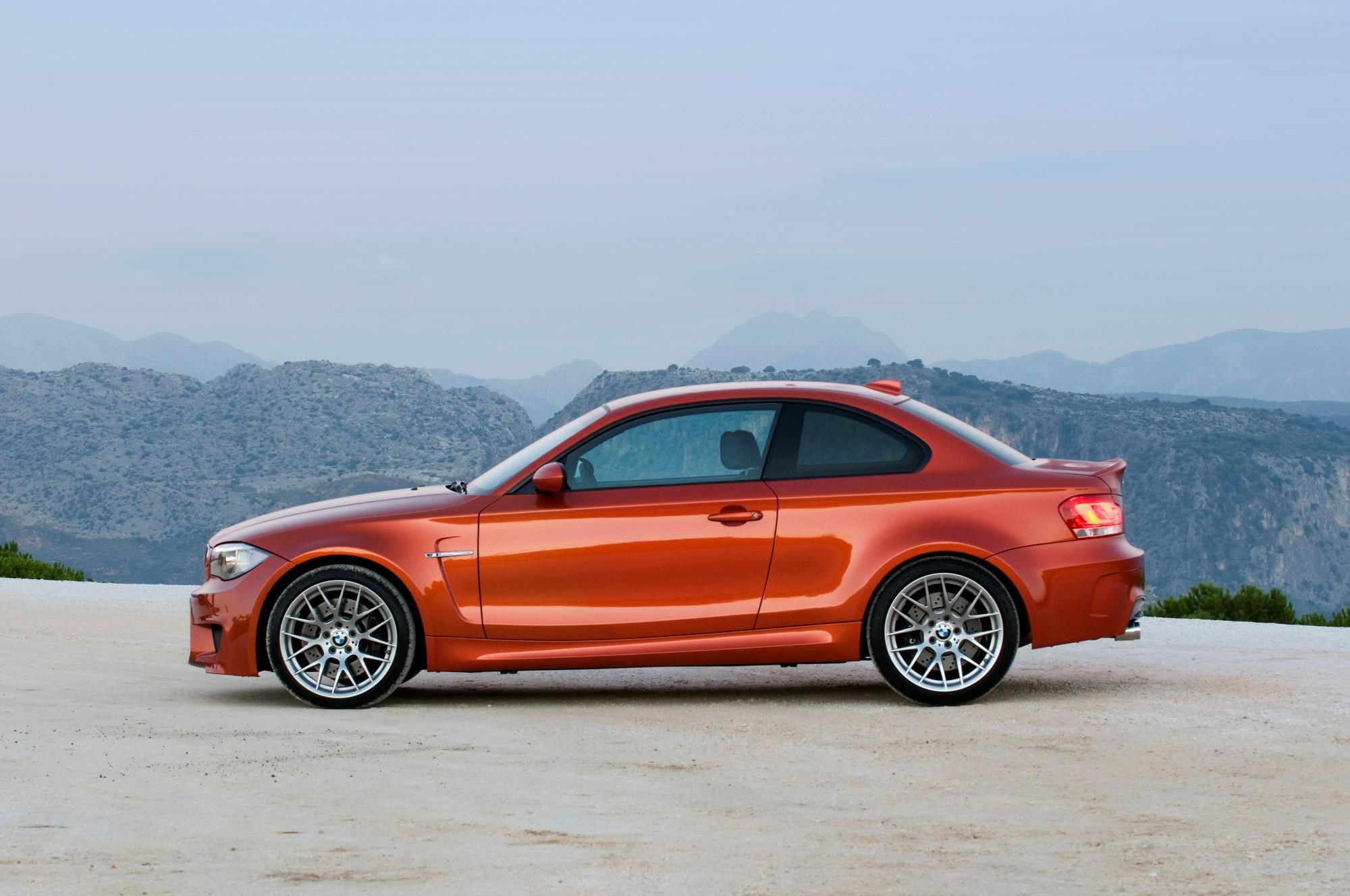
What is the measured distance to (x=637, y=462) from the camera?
330 inches

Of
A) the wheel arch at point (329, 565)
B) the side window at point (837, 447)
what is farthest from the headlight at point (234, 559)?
the side window at point (837, 447)

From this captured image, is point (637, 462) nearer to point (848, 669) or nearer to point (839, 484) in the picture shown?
point (839, 484)

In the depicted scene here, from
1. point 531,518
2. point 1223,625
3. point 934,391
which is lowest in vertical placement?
point 1223,625

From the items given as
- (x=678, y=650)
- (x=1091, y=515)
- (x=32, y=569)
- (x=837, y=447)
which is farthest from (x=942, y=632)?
(x=32, y=569)

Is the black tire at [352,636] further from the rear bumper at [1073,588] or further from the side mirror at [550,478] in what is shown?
the rear bumper at [1073,588]

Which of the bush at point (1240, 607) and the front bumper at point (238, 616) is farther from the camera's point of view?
the bush at point (1240, 607)

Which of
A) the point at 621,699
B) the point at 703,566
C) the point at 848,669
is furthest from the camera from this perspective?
the point at 848,669

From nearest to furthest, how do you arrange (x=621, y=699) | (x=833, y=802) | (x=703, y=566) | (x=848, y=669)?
(x=833, y=802)
(x=703, y=566)
(x=621, y=699)
(x=848, y=669)

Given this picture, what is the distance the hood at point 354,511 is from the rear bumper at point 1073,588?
290 cm

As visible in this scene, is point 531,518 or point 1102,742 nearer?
point 1102,742

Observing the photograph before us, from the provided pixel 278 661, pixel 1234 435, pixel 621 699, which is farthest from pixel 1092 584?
pixel 1234 435

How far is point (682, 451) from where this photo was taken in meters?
8.45

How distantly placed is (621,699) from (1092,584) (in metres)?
2.63

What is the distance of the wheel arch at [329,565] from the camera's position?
8.32 metres
